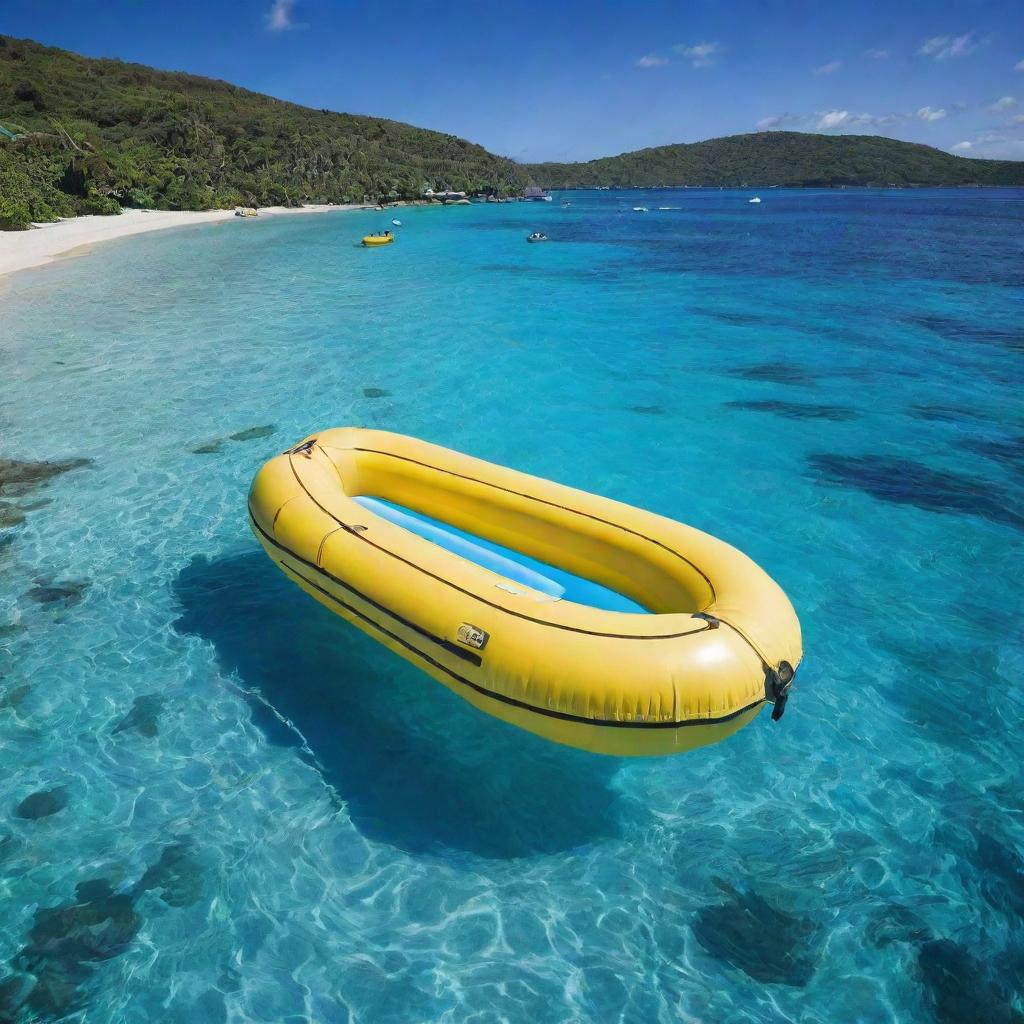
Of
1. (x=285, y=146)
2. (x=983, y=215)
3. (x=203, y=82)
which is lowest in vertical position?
(x=983, y=215)

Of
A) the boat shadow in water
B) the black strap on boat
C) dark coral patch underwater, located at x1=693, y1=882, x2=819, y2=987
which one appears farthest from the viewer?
the boat shadow in water

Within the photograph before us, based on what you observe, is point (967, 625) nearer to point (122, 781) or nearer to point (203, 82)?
point (122, 781)

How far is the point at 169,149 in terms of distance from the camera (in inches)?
2435

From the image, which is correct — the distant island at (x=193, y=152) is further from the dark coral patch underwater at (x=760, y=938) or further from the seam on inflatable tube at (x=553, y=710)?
the dark coral patch underwater at (x=760, y=938)

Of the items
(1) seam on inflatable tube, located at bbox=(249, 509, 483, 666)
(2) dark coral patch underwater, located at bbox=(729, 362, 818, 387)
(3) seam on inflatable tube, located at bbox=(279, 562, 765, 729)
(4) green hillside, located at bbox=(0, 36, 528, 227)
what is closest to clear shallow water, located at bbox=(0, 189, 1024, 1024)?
(3) seam on inflatable tube, located at bbox=(279, 562, 765, 729)

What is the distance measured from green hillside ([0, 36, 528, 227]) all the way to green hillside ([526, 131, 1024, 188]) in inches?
2752

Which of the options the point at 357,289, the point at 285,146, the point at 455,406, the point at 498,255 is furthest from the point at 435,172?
the point at 455,406

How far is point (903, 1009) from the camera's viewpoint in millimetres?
3336

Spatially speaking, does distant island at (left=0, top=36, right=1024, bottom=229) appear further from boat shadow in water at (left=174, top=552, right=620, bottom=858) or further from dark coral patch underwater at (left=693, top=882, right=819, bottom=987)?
dark coral patch underwater at (left=693, top=882, right=819, bottom=987)

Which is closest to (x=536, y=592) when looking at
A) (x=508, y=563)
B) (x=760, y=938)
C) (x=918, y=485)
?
(x=508, y=563)

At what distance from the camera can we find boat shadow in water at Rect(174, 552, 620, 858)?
4.21 metres

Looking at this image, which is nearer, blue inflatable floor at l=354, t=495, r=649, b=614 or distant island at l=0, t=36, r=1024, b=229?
blue inflatable floor at l=354, t=495, r=649, b=614

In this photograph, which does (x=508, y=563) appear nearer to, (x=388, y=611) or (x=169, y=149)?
(x=388, y=611)

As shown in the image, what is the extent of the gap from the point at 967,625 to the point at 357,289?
2045 centimetres
